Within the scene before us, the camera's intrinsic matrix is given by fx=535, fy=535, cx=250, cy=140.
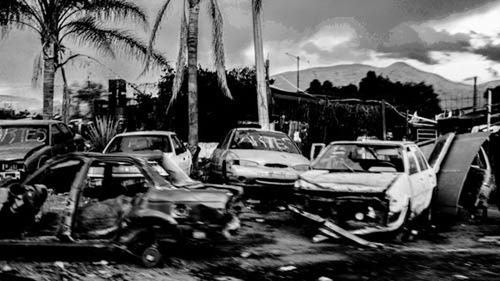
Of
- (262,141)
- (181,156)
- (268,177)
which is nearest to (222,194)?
(268,177)

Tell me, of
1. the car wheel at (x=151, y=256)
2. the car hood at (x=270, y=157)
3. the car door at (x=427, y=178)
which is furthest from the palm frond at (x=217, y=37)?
the car wheel at (x=151, y=256)

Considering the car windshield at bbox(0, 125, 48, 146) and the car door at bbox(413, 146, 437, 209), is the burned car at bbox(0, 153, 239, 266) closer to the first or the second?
the car door at bbox(413, 146, 437, 209)

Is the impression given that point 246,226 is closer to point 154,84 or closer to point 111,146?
point 111,146

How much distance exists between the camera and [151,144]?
1346cm

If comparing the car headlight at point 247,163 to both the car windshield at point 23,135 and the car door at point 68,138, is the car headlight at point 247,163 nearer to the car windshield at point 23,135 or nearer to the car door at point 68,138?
the car windshield at point 23,135

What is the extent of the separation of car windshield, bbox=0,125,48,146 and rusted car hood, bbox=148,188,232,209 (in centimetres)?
785

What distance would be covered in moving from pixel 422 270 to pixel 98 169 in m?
4.30

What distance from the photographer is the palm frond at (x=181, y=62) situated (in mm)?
17172

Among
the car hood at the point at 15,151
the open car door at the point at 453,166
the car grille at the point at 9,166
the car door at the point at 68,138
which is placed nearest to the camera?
the open car door at the point at 453,166

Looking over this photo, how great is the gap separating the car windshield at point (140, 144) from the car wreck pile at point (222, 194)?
6.96 ft

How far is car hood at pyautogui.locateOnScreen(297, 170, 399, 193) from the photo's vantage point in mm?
7895

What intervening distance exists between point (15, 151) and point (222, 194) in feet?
25.2

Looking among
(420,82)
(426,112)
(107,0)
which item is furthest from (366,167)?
(420,82)

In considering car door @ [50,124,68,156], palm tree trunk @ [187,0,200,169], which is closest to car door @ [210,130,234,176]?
car door @ [50,124,68,156]
